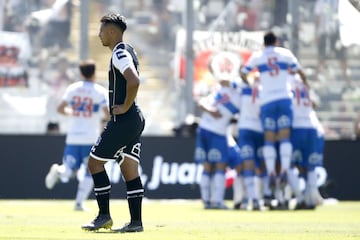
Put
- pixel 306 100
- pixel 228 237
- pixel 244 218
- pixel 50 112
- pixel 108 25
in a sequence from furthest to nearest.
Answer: pixel 50 112 → pixel 306 100 → pixel 244 218 → pixel 108 25 → pixel 228 237

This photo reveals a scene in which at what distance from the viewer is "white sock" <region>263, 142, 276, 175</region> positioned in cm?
2034

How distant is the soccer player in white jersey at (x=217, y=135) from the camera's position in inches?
830

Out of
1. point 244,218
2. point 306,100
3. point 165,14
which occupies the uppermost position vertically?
point 165,14

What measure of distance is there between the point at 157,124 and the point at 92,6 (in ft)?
8.84

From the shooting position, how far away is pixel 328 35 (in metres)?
27.0

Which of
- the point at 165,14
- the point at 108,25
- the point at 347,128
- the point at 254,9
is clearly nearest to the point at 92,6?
the point at 165,14

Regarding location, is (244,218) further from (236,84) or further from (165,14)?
(165,14)

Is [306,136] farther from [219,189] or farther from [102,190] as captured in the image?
[102,190]

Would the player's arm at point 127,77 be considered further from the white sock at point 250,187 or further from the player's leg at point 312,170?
the player's leg at point 312,170

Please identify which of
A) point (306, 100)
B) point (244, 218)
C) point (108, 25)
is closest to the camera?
point (108, 25)

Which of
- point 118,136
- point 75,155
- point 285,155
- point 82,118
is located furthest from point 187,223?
point 82,118

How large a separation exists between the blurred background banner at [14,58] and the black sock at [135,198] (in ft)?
43.1

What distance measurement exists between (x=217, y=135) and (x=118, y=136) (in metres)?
8.08

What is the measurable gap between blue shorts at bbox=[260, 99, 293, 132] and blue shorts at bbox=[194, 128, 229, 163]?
1.03m
